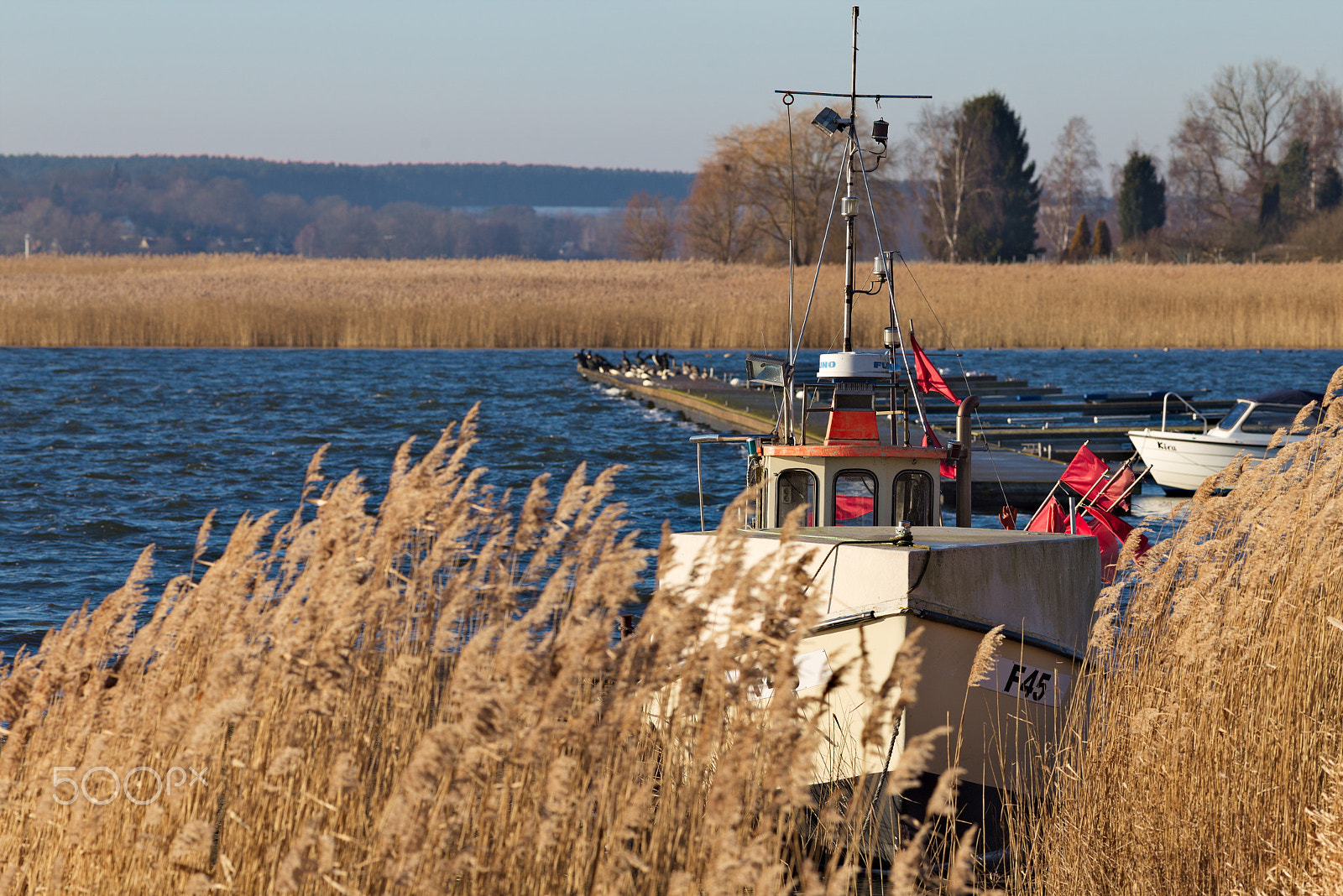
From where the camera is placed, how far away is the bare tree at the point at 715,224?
222 ft

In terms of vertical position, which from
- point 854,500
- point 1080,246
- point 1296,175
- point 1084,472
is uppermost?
point 1296,175

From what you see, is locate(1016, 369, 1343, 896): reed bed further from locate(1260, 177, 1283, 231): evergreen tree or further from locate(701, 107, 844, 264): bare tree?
locate(1260, 177, 1283, 231): evergreen tree

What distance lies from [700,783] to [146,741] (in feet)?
5.13

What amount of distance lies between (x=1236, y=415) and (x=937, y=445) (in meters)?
11.4

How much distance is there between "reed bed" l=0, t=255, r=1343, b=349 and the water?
2.08ft

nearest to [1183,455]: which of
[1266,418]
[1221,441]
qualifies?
[1221,441]

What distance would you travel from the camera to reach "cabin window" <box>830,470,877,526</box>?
320 inches

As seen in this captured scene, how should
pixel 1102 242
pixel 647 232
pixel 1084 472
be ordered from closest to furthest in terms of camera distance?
pixel 1084 472
pixel 1102 242
pixel 647 232

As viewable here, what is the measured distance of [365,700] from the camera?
3867mm

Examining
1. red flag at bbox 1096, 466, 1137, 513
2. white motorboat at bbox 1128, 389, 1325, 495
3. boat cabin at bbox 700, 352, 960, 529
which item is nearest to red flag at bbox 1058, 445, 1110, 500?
red flag at bbox 1096, 466, 1137, 513

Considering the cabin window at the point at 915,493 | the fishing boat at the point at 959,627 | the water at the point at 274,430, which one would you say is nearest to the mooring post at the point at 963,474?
the cabin window at the point at 915,493

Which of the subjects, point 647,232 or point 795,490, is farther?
point 647,232

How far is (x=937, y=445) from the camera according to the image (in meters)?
8.49

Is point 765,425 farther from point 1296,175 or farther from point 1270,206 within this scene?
point 1296,175
